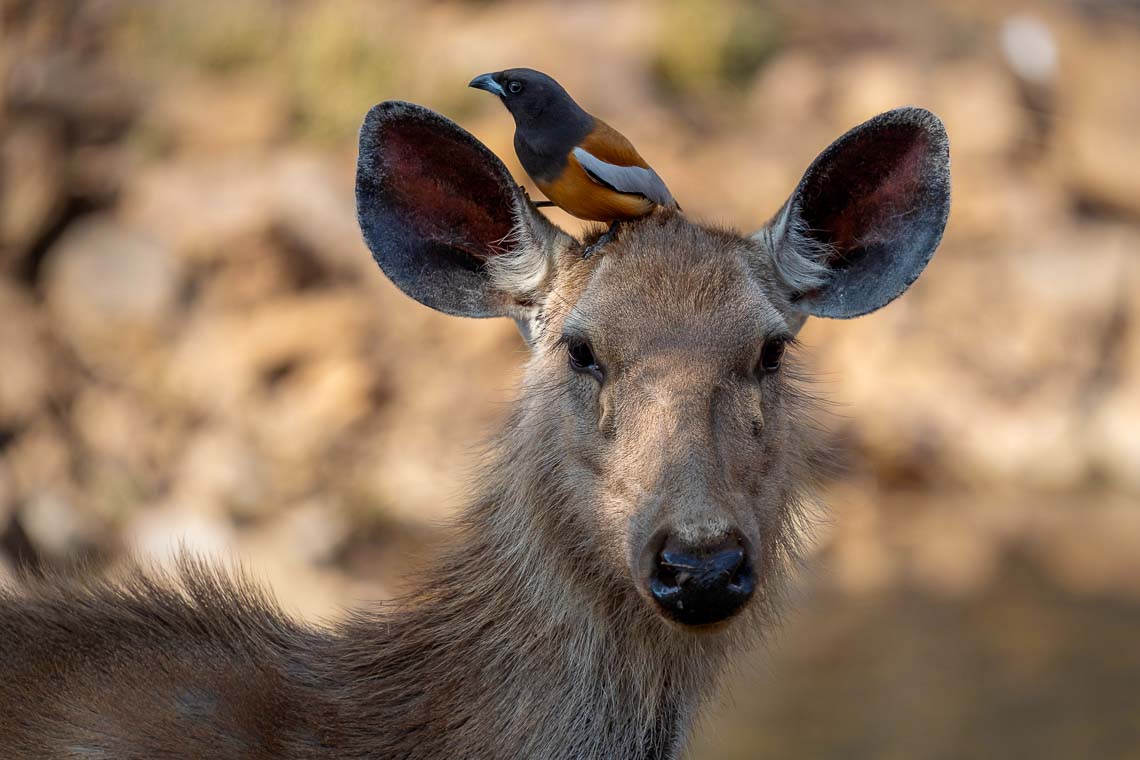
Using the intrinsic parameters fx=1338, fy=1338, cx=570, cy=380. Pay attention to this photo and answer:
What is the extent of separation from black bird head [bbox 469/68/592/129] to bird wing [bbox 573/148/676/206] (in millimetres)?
171

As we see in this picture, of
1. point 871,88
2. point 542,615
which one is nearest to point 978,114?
point 871,88

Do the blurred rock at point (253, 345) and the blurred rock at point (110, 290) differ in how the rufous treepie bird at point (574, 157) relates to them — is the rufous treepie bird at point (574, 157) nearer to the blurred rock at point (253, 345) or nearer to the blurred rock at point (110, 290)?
the blurred rock at point (253, 345)

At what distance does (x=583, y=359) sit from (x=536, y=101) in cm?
92

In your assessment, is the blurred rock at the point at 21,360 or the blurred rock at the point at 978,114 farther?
the blurred rock at the point at 978,114

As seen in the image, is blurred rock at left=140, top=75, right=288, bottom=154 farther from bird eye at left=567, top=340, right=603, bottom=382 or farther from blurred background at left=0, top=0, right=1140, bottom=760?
bird eye at left=567, top=340, right=603, bottom=382

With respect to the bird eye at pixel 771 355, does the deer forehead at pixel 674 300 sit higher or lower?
higher

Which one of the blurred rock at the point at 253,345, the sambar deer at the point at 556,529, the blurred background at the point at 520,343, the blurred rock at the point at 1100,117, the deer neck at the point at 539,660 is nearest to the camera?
the sambar deer at the point at 556,529

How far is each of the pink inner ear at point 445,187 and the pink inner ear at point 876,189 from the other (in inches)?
46.4

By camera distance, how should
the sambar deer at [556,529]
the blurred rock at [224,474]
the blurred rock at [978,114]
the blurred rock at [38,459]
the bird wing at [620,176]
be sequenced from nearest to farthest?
the sambar deer at [556,529], the bird wing at [620,176], the blurred rock at [38,459], the blurred rock at [224,474], the blurred rock at [978,114]

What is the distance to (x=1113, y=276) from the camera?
1644cm

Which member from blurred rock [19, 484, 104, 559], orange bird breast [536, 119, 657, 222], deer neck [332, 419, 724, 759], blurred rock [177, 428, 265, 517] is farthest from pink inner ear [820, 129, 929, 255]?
blurred rock [177, 428, 265, 517]

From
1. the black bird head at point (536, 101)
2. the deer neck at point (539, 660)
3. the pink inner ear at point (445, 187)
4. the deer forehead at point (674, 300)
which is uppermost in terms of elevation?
the black bird head at point (536, 101)

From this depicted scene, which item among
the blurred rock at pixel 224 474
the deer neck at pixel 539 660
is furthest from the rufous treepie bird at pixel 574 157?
the blurred rock at pixel 224 474

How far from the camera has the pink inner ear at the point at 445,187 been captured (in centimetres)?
458
